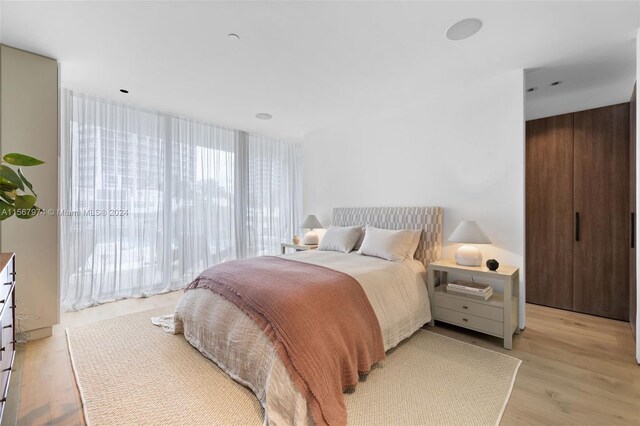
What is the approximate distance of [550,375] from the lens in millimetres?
2043

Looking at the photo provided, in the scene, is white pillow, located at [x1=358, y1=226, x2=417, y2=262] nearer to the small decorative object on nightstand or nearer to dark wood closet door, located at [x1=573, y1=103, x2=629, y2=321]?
the small decorative object on nightstand

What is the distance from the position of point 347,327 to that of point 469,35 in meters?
2.38

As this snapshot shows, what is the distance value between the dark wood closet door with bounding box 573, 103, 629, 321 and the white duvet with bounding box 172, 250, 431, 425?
1860 mm

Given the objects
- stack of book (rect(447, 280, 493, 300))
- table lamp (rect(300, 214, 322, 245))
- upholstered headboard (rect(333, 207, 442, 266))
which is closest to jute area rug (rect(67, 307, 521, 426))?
stack of book (rect(447, 280, 493, 300))

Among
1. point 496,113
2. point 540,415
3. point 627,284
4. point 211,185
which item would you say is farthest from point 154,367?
point 627,284

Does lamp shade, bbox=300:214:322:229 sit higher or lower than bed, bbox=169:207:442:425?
higher

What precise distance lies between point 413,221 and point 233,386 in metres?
2.52

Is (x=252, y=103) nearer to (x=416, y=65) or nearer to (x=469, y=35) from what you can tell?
(x=416, y=65)

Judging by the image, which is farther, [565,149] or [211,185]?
[211,185]

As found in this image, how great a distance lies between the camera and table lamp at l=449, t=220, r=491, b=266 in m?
2.70

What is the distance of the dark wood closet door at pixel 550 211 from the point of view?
3.25 m

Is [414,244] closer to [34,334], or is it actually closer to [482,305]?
[482,305]

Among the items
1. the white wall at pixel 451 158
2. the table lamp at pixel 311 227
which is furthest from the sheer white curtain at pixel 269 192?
the white wall at pixel 451 158

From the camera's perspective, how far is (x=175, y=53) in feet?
8.14
